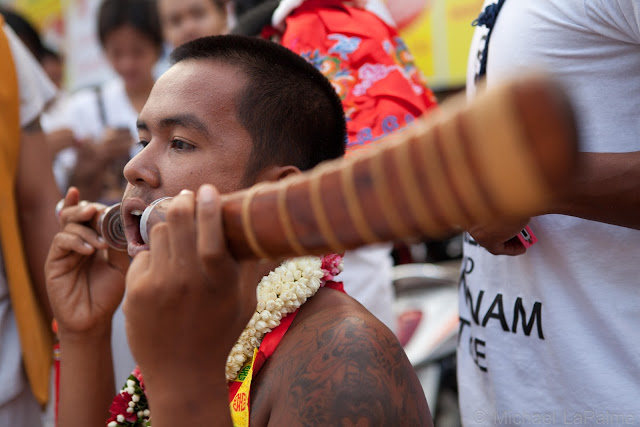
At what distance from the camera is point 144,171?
148 cm

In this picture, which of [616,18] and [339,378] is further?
[616,18]

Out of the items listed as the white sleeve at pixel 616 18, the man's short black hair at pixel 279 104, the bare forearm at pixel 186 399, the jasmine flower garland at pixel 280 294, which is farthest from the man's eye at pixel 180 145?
the white sleeve at pixel 616 18

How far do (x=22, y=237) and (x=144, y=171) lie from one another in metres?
A: 1.08

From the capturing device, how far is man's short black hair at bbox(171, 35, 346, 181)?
5.27 ft

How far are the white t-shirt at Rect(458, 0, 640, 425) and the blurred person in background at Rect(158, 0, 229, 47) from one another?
201 cm

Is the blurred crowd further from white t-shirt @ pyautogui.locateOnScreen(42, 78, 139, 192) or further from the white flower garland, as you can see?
white t-shirt @ pyautogui.locateOnScreen(42, 78, 139, 192)

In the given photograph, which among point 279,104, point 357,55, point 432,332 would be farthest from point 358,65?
point 432,332

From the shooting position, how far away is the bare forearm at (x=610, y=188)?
138 centimetres

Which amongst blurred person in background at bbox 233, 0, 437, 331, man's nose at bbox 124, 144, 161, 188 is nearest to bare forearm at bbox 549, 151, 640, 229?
blurred person in background at bbox 233, 0, 437, 331

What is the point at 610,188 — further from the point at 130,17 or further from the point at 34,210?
the point at 130,17

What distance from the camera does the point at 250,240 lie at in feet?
2.91

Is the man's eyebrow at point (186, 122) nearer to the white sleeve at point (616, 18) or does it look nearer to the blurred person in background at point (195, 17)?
the white sleeve at point (616, 18)

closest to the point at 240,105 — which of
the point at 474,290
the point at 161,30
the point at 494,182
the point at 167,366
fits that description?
the point at 167,366

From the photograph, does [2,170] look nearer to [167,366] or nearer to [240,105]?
[240,105]
